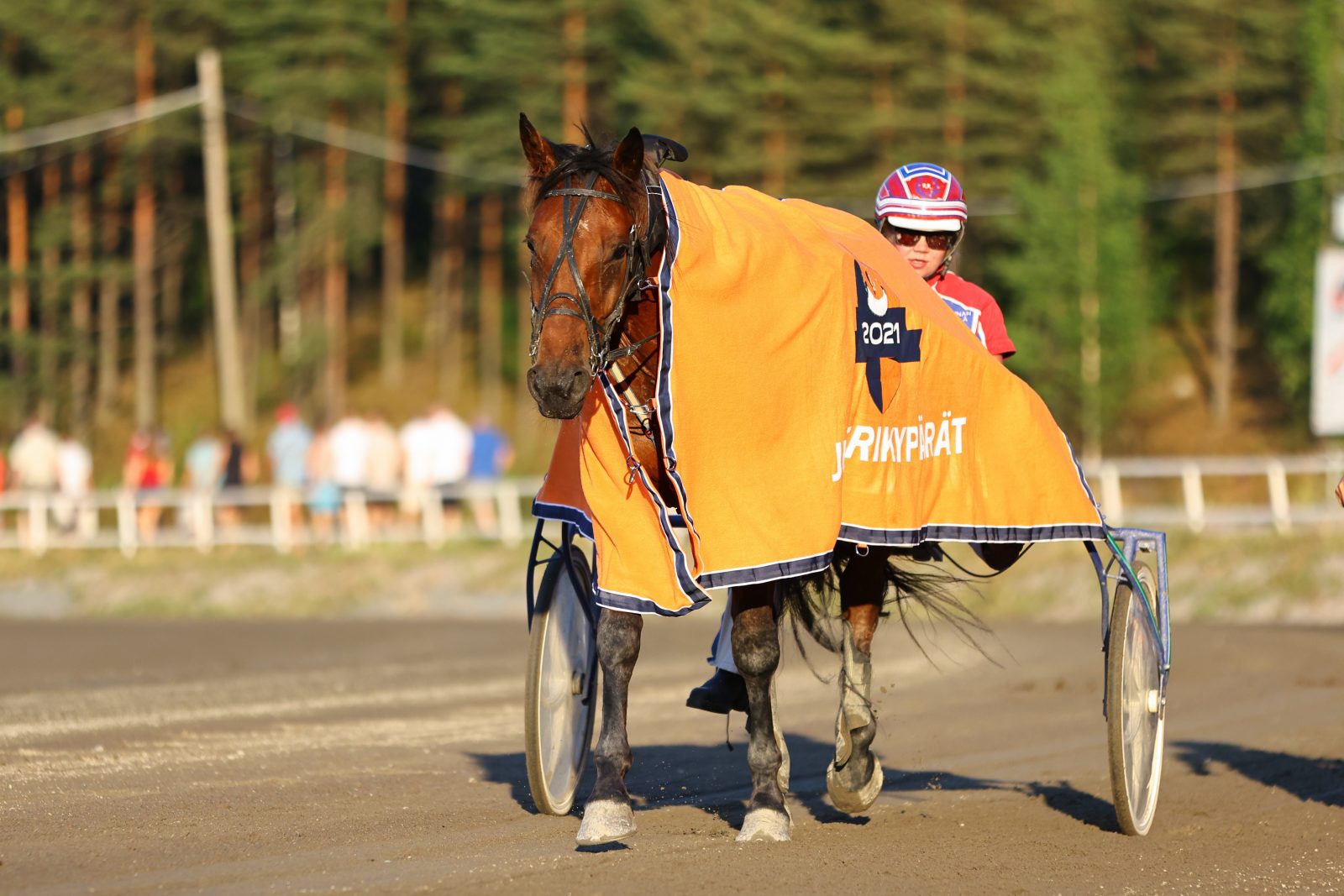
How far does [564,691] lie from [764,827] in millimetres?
1214

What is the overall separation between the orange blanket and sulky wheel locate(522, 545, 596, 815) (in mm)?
459

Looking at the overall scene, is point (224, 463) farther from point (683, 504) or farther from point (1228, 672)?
point (683, 504)

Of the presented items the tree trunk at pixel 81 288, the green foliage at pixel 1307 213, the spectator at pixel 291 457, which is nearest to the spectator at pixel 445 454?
the spectator at pixel 291 457

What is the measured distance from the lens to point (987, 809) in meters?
7.66

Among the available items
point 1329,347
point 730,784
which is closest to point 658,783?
point 730,784

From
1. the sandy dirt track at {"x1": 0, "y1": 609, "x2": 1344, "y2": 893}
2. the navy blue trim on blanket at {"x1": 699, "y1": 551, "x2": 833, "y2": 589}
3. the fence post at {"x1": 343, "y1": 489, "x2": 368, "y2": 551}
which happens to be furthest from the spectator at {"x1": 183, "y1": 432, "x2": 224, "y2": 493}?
the navy blue trim on blanket at {"x1": 699, "y1": 551, "x2": 833, "y2": 589}

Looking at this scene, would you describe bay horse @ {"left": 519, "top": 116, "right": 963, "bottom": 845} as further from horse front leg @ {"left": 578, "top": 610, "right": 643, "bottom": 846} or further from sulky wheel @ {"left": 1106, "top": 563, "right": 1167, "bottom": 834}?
sulky wheel @ {"left": 1106, "top": 563, "right": 1167, "bottom": 834}

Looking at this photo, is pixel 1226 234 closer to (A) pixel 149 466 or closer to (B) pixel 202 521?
(A) pixel 149 466

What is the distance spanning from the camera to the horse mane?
6.12m

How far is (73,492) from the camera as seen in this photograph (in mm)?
25797

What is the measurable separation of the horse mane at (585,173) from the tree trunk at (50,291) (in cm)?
4661

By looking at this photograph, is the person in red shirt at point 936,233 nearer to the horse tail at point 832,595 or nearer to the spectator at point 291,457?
the horse tail at point 832,595

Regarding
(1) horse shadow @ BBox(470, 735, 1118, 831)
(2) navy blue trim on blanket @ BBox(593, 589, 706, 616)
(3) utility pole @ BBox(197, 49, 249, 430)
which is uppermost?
(3) utility pole @ BBox(197, 49, 249, 430)

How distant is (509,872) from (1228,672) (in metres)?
8.11
